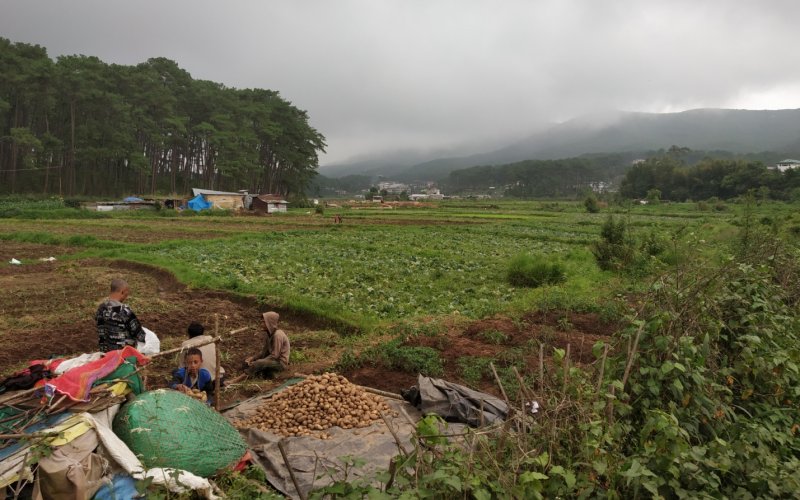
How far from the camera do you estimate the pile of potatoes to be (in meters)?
5.44

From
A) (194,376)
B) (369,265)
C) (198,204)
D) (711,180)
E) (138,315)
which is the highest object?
(711,180)

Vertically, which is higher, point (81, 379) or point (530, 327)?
point (81, 379)

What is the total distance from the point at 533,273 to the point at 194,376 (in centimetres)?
1061

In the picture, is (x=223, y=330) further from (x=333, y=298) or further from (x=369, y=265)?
(x=369, y=265)

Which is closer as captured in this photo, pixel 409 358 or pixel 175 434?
pixel 175 434

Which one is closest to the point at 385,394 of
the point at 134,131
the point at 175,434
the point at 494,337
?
the point at 175,434

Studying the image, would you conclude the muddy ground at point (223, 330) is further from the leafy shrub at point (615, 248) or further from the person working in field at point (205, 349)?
the leafy shrub at point (615, 248)

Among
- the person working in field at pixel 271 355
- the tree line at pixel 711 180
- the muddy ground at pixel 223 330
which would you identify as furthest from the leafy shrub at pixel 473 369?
the tree line at pixel 711 180

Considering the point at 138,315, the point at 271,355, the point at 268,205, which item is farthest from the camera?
the point at 268,205

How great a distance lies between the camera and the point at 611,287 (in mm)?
13422

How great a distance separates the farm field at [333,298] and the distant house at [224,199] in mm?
24457

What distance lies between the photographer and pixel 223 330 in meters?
9.57

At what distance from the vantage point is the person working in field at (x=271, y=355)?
23.6 ft

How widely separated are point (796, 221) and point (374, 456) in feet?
73.4
